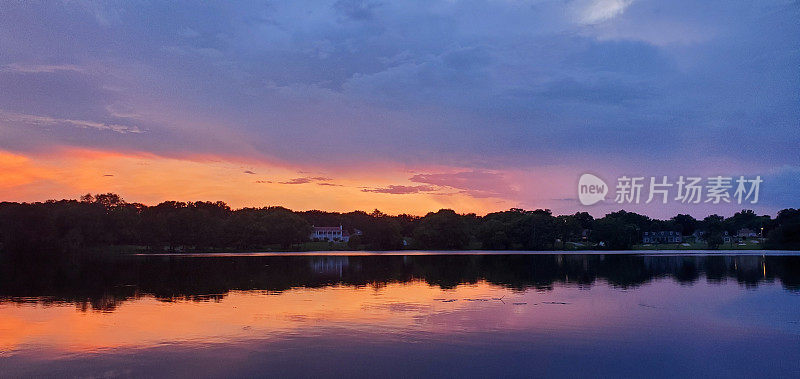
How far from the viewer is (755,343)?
836 inches

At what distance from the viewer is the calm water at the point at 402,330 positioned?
689 inches

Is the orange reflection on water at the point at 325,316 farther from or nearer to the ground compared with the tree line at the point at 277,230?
nearer to the ground

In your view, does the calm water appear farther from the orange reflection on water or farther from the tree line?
the tree line

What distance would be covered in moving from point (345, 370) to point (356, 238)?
13520 centimetres

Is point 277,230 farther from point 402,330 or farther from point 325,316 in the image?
point 402,330

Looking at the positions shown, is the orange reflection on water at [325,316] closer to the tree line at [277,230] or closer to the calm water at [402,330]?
the calm water at [402,330]

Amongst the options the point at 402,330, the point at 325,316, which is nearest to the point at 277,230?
the point at 325,316

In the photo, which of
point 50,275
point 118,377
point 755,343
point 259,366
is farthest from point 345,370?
point 50,275

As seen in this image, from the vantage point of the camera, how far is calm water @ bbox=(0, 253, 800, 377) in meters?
17.5

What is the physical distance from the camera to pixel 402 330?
77.3ft

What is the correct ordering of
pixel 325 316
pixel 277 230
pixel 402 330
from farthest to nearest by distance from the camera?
pixel 277 230, pixel 325 316, pixel 402 330

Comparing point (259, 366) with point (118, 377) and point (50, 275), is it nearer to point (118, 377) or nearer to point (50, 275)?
point (118, 377)

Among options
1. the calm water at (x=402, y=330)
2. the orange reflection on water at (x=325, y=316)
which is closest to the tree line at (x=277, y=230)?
the calm water at (x=402, y=330)

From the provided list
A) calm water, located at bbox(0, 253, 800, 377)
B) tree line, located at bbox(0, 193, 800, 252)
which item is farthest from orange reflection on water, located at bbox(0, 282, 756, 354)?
tree line, located at bbox(0, 193, 800, 252)
